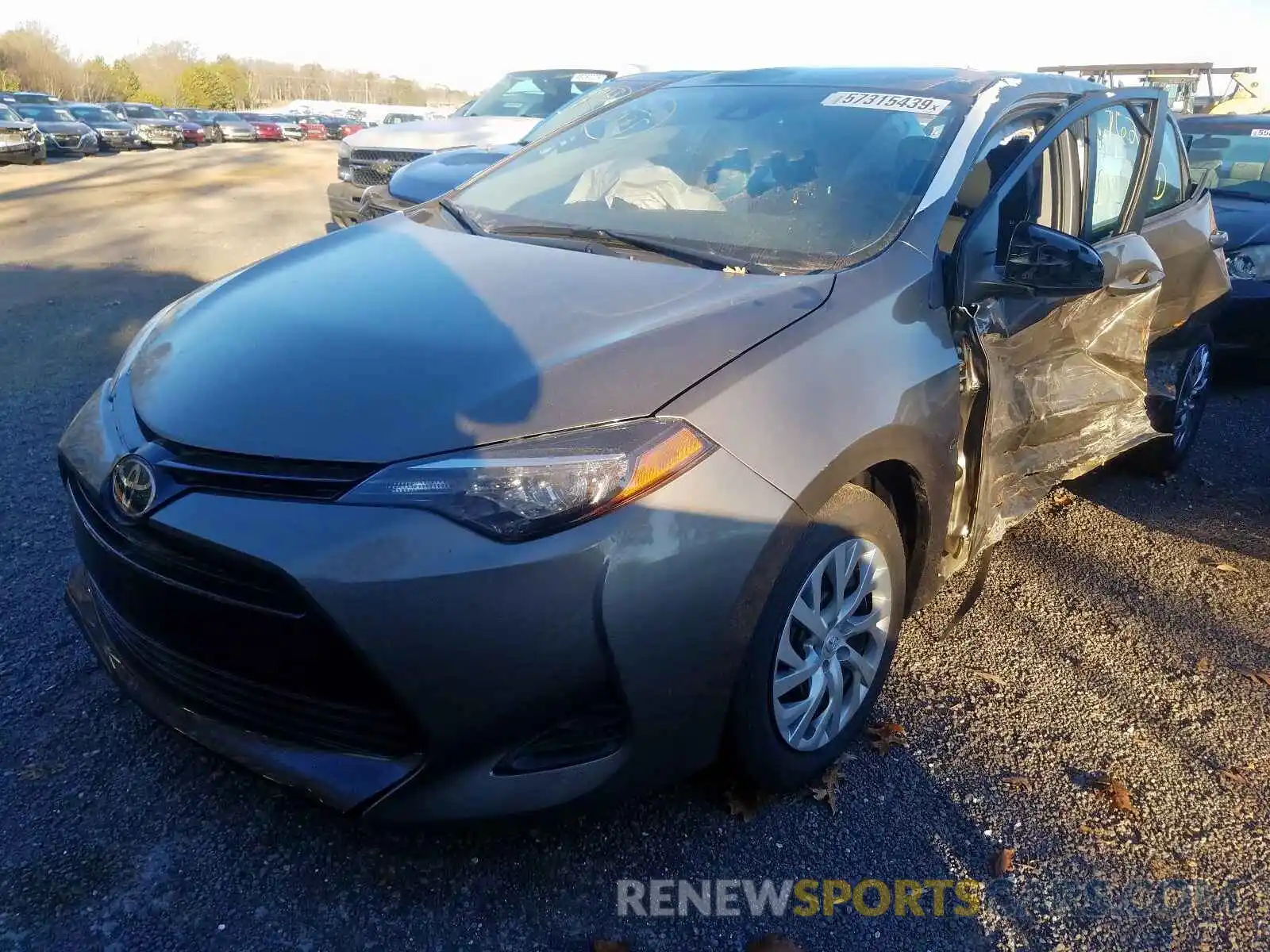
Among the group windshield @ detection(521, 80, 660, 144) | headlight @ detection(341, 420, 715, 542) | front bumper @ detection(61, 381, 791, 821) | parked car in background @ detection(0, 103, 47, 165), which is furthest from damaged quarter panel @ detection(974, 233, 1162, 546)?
parked car in background @ detection(0, 103, 47, 165)

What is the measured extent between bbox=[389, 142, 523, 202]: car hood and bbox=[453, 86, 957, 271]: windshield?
3.38 metres

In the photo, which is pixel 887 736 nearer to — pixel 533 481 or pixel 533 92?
pixel 533 481

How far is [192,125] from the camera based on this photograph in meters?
38.7

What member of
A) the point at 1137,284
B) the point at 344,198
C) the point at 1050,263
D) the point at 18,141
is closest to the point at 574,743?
the point at 1050,263

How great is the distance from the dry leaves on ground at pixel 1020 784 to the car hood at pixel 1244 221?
4.75 metres

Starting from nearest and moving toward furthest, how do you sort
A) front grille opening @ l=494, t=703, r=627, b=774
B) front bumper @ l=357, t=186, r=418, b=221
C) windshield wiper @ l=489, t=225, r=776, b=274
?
front grille opening @ l=494, t=703, r=627, b=774 < windshield wiper @ l=489, t=225, r=776, b=274 < front bumper @ l=357, t=186, r=418, b=221

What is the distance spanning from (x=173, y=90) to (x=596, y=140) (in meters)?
78.7

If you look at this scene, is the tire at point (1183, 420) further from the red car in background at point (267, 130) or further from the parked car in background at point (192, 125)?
the red car in background at point (267, 130)

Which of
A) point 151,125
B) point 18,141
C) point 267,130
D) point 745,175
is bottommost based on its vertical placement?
point 745,175

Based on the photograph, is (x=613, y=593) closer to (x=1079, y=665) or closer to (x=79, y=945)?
(x=79, y=945)

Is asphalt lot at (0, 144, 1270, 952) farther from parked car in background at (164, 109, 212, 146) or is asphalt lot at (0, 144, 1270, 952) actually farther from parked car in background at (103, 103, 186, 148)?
parked car in background at (164, 109, 212, 146)

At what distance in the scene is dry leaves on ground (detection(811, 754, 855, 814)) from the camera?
8.08 feet

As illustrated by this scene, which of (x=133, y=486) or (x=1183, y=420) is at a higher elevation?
(x=133, y=486)

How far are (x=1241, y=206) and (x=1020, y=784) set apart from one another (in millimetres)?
5877
